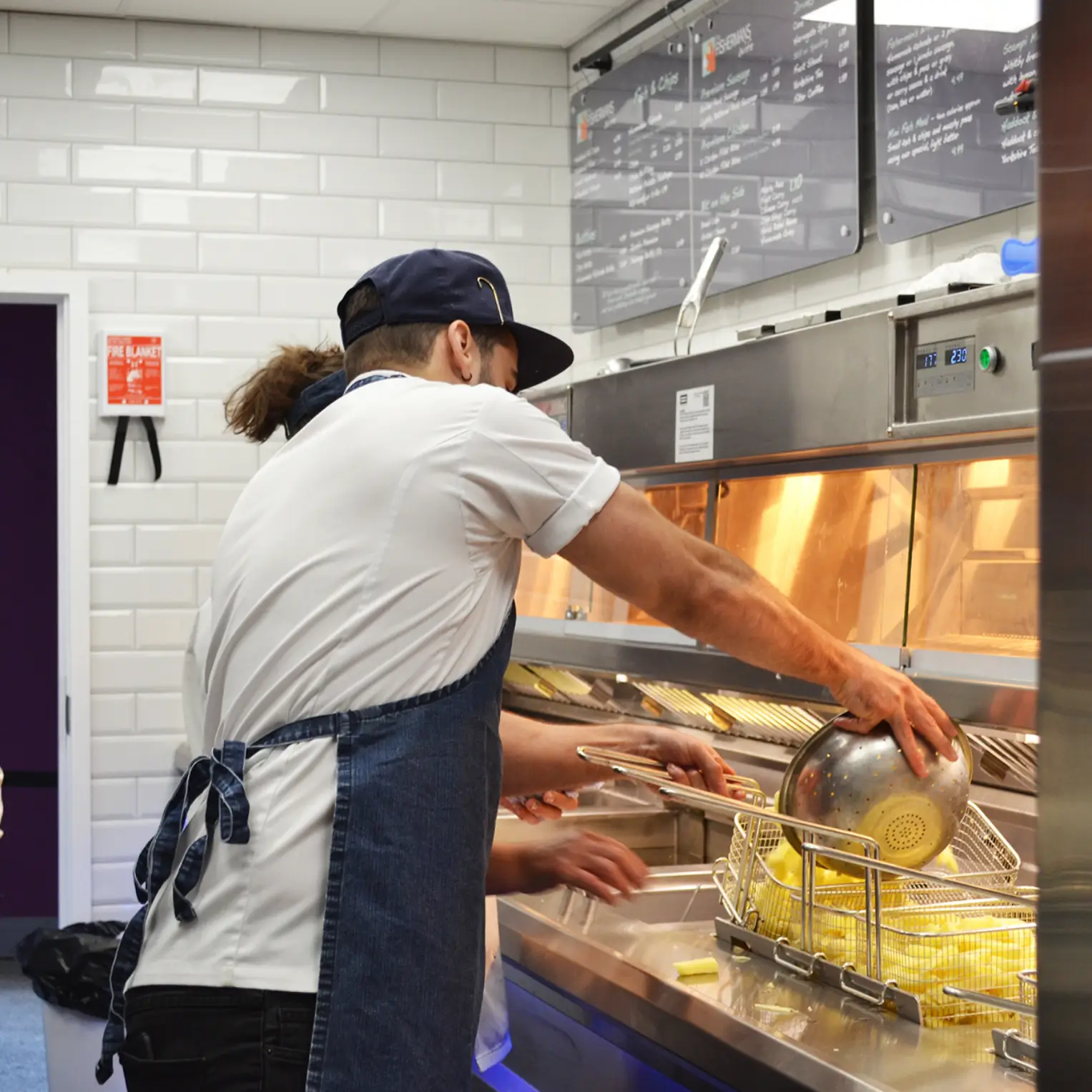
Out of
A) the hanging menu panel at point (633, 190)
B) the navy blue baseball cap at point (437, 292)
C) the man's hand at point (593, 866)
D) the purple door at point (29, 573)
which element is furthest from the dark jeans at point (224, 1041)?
the purple door at point (29, 573)

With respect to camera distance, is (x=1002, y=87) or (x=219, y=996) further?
(x=1002, y=87)

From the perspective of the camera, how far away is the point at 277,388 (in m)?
2.79

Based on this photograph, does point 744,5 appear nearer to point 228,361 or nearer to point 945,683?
point 228,361

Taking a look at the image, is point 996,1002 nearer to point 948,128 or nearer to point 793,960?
point 793,960

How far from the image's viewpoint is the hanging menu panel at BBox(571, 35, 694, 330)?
3918 millimetres

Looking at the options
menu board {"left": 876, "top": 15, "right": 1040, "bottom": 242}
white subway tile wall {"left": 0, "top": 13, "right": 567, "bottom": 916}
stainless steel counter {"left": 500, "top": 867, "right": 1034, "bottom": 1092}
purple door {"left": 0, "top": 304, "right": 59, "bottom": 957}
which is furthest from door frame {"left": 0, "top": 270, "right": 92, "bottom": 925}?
menu board {"left": 876, "top": 15, "right": 1040, "bottom": 242}

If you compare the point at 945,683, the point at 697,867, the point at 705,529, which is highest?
the point at 705,529

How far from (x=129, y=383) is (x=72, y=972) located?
1641 millimetres

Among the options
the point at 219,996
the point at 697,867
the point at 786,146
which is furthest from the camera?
the point at 786,146

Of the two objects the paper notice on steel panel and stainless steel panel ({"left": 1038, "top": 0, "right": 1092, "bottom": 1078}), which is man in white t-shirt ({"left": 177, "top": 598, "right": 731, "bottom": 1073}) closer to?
the paper notice on steel panel

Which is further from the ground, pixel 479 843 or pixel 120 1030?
pixel 479 843

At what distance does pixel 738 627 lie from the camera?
1731 mm

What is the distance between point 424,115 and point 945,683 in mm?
3074

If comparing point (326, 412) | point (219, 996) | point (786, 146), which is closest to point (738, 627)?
point (326, 412)
